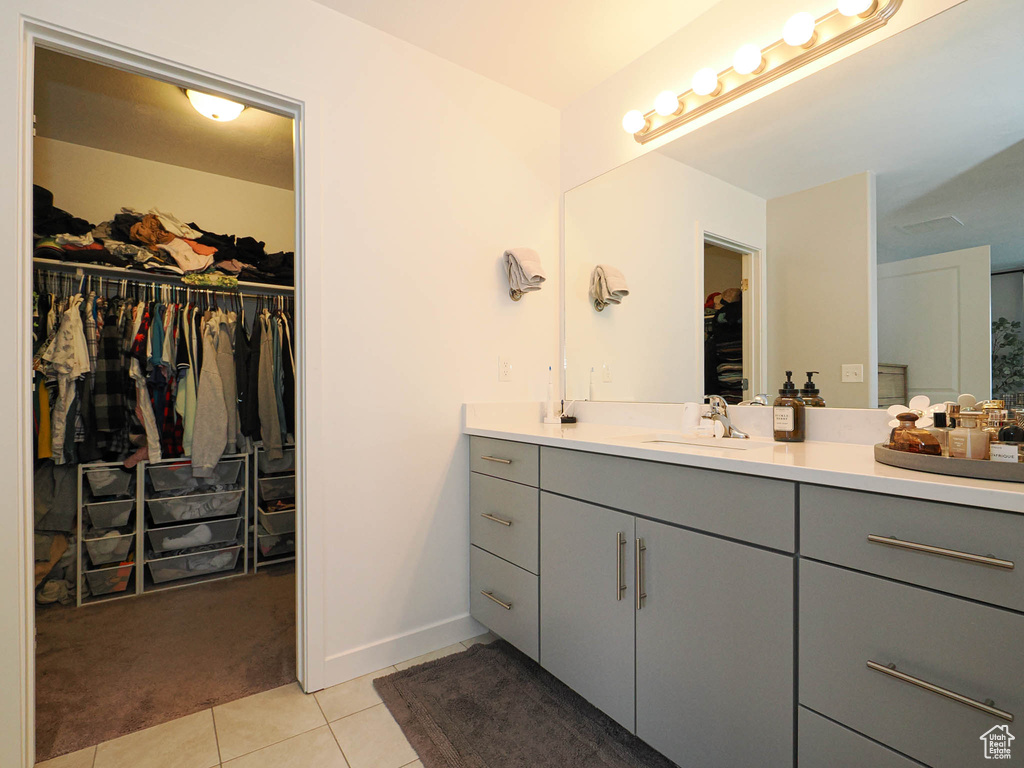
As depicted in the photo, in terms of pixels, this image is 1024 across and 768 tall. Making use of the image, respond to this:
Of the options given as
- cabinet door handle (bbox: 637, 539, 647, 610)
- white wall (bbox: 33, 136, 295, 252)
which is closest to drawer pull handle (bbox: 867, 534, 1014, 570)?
cabinet door handle (bbox: 637, 539, 647, 610)

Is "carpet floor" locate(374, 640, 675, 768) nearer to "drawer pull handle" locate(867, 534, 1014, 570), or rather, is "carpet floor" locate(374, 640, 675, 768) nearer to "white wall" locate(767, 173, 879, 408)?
"drawer pull handle" locate(867, 534, 1014, 570)

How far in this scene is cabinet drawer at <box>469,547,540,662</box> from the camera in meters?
1.72

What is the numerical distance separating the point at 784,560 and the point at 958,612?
0.27 metres

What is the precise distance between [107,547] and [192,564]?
1.29ft

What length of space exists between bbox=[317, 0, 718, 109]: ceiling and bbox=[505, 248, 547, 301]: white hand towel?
74cm

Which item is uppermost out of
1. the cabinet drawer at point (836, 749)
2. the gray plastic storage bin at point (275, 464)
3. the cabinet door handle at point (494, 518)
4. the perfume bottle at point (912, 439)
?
the perfume bottle at point (912, 439)

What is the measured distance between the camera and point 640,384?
210cm

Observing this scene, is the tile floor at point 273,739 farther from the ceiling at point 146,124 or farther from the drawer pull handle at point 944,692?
the ceiling at point 146,124

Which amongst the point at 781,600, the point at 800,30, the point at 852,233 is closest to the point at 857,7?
the point at 800,30

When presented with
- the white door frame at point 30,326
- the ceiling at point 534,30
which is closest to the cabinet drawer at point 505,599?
the white door frame at point 30,326

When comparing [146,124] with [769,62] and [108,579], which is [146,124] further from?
[769,62]

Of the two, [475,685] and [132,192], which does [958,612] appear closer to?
[475,685]

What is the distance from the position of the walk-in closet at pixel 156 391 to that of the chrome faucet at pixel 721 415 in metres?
1.76
